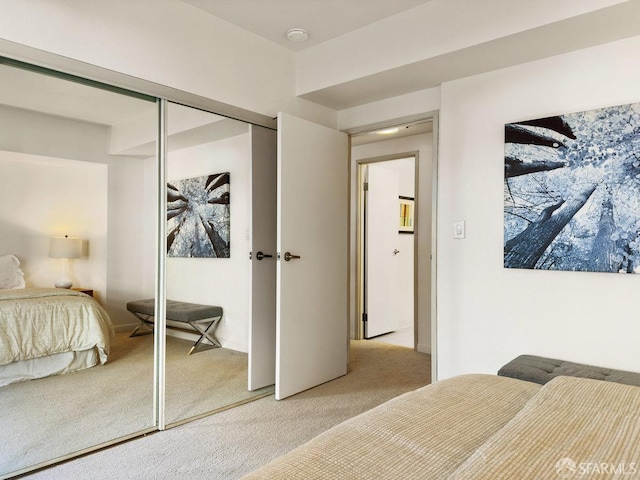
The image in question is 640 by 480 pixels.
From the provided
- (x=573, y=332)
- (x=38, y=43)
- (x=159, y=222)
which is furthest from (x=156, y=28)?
(x=573, y=332)

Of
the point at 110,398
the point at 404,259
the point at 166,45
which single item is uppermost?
the point at 166,45

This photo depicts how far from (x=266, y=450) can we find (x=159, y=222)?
4.69ft

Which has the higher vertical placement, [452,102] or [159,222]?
[452,102]

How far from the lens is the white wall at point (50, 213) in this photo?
2.08 m

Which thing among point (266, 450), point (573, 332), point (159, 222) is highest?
point (159, 222)

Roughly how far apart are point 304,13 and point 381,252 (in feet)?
10.5

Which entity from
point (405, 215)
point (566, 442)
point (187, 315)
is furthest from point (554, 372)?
point (405, 215)

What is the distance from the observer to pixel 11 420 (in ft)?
6.77

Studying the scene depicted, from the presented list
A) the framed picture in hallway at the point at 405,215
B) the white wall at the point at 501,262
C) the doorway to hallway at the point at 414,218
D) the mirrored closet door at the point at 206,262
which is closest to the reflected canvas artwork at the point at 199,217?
the mirrored closet door at the point at 206,262

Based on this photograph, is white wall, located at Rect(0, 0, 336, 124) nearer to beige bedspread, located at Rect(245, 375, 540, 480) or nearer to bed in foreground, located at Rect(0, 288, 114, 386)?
bed in foreground, located at Rect(0, 288, 114, 386)

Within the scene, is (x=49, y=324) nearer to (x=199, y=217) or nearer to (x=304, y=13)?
(x=199, y=217)

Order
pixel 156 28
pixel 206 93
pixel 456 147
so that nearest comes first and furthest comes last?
pixel 156 28, pixel 206 93, pixel 456 147

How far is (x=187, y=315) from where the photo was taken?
275 cm

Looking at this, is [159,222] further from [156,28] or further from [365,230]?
[365,230]
